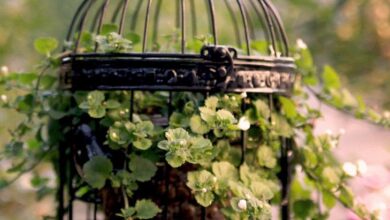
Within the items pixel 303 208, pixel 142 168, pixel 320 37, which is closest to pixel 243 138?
pixel 142 168

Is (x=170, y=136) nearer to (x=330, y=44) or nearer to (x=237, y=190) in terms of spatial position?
(x=237, y=190)

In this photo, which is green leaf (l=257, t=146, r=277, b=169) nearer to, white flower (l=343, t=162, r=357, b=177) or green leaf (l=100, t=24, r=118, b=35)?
white flower (l=343, t=162, r=357, b=177)

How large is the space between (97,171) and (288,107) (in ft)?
1.07

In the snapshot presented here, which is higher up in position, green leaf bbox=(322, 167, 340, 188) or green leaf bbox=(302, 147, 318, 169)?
green leaf bbox=(302, 147, 318, 169)

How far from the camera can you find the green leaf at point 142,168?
83cm

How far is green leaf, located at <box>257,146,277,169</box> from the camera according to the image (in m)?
0.92

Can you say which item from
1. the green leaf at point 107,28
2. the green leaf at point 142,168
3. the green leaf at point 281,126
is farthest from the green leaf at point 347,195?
the green leaf at point 107,28

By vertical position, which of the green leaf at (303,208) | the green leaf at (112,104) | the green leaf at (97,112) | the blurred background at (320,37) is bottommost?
the green leaf at (303,208)

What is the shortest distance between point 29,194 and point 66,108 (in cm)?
114

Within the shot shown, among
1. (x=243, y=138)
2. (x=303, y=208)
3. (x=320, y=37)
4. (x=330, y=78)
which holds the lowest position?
(x=303, y=208)

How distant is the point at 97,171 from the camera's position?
853 mm

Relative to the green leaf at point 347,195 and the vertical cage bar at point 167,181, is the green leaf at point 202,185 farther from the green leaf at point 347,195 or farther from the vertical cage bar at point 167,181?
the green leaf at point 347,195

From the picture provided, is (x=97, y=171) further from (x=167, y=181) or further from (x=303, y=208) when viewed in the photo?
(x=303, y=208)

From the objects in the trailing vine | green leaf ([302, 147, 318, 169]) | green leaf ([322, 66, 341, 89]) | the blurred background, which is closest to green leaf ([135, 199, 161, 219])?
the trailing vine
